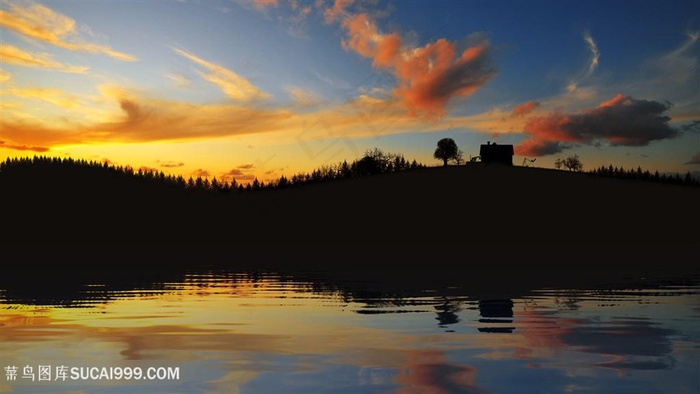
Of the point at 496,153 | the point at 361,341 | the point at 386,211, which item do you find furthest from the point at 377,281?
the point at 496,153

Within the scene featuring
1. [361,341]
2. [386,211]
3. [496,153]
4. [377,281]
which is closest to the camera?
[361,341]

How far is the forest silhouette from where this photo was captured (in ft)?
285

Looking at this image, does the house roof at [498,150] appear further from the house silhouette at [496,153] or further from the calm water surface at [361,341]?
the calm water surface at [361,341]

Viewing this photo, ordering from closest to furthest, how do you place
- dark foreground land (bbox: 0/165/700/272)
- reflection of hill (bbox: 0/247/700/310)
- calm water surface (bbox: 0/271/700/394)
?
calm water surface (bbox: 0/271/700/394) → reflection of hill (bbox: 0/247/700/310) → dark foreground land (bbox: 0/165/700/272)

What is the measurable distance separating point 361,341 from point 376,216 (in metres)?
77.7

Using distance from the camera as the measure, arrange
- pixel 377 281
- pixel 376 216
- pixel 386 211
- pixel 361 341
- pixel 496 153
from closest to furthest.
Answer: pixel 361 341 < pixel 377 281 < pixel 376 216 < pixel 386 211 < pixel 496 153

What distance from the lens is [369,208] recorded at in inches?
3777

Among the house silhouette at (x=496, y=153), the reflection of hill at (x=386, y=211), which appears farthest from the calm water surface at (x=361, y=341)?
the house silhouette at (x=496, y=153)

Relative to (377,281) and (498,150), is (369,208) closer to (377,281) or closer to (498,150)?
(498,150)

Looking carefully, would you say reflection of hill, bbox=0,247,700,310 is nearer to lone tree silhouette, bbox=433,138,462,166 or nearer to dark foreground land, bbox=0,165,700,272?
dark foreground land, bbox=0,165,700,272

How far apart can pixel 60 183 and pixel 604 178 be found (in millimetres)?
89427

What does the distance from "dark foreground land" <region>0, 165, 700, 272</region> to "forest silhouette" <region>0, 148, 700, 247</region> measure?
0.73 ft

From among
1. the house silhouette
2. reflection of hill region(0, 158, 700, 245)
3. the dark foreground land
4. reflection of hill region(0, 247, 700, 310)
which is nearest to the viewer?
reflection of hill region(0, 247, 700, 310)

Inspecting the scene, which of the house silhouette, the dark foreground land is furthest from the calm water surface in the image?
the house silhouette
